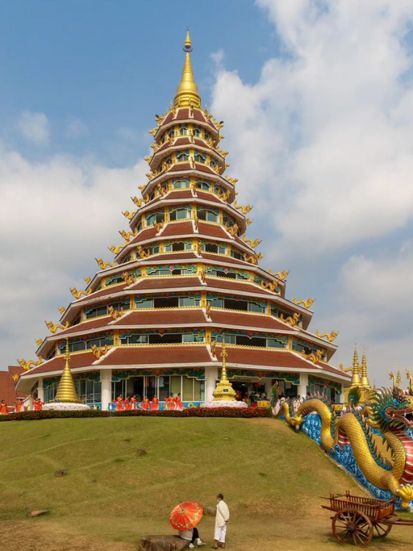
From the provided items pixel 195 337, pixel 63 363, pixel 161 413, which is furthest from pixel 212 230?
pixel 161 413

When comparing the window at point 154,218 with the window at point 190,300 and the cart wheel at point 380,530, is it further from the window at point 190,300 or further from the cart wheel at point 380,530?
the cart wheel at point 380,530

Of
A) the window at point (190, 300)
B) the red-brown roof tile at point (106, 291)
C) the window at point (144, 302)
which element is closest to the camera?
the window at point (190, 300)

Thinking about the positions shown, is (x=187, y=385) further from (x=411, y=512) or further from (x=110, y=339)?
(x=411, y=512)

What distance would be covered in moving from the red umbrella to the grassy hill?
1196 mm

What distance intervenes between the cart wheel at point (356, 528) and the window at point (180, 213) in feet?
128

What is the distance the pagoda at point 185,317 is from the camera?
139 ft

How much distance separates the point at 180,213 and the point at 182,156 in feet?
26.2

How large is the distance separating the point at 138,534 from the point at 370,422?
10.5 m

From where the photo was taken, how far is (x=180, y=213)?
5450cm

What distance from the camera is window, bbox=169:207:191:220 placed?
54188mm

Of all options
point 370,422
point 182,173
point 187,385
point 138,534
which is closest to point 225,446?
point 370,422

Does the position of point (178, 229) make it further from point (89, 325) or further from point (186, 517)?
point (186, 517)

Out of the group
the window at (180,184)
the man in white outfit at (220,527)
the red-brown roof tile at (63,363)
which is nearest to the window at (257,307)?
the red-brown roof tile at (63,363)

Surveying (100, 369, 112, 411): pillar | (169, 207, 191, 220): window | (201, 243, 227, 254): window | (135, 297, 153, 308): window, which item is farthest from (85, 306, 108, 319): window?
(169, 207, 191, 220): window
